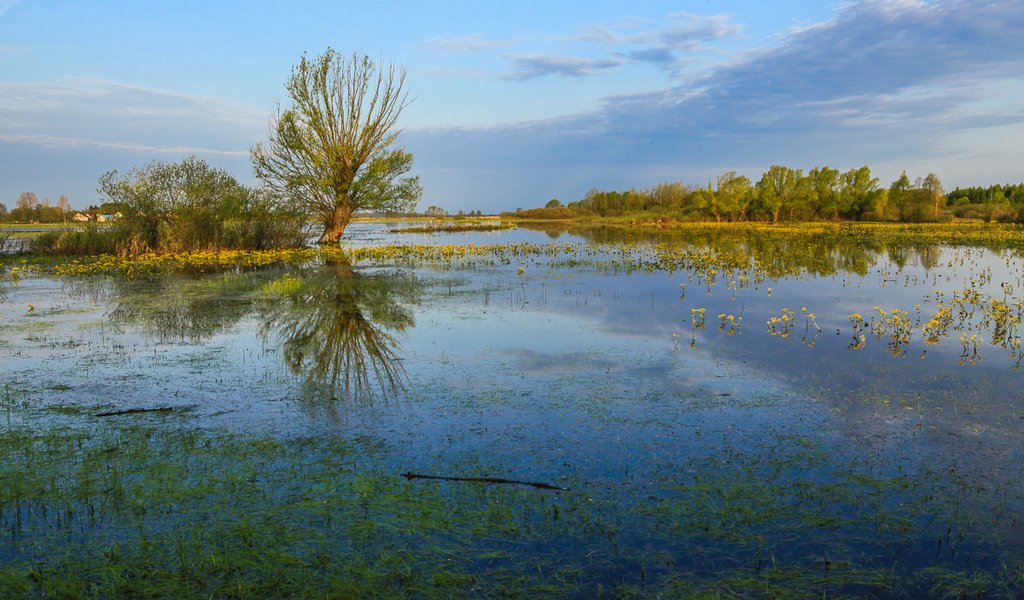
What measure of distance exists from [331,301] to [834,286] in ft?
49.1

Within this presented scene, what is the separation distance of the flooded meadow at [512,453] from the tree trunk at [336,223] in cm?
2569

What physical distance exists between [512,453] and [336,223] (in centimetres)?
3636

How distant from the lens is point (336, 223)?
133 feet

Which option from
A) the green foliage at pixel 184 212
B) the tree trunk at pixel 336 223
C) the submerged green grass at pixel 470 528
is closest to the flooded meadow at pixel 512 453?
the submerged green grass at pixel 470 528

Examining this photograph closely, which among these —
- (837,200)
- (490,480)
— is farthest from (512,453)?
(837,200)

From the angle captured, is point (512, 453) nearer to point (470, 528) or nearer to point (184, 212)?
point (470, 528)

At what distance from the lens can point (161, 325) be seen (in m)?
13.7

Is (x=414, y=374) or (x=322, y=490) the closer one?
(x=322, y=490)

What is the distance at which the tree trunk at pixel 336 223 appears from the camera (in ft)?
132

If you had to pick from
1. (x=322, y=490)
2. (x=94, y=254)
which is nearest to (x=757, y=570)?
(x=322, y=490)

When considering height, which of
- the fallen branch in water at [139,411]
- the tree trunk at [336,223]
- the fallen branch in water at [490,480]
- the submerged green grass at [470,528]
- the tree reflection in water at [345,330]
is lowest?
the submerged green grass at [470,528]

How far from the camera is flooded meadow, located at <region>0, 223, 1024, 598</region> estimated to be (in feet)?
15.0

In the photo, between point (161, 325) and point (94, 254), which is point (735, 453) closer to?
point (161, 325)

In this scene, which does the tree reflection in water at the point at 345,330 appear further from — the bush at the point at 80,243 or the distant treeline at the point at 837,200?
the distant treeline at the point at 837,200
